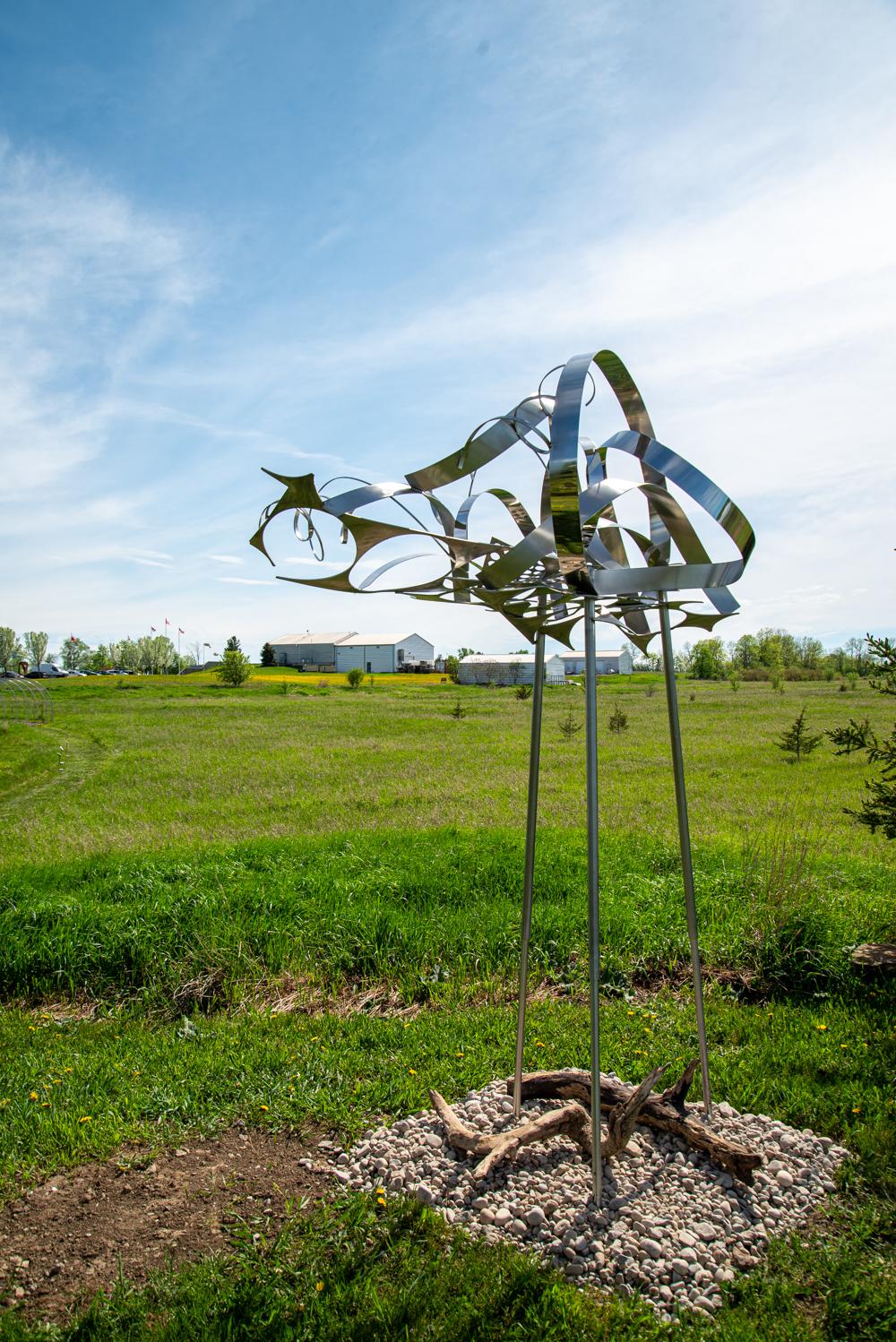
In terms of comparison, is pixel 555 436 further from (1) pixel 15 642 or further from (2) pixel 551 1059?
(1) pixel 15 642

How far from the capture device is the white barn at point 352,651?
98.1 metres

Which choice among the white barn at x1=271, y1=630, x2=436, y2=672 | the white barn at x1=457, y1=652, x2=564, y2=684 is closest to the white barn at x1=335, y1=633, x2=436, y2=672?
the white barn at x1=271, y1=630, x2=436, y2=672

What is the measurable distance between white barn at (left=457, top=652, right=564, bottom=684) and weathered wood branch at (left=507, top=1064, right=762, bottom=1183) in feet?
210

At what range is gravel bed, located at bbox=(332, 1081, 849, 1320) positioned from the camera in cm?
337

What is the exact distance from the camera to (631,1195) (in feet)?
12.3

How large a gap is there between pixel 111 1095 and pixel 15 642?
126754 millimetres

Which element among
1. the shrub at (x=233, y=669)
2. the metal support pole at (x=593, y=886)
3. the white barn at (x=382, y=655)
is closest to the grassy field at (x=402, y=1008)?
the metal support pole at (x=593, y=886)

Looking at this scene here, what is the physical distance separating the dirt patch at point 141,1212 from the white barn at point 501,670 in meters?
64.5

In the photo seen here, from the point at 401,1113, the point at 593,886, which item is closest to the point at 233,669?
the point at 401,1113

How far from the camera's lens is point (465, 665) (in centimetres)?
7269

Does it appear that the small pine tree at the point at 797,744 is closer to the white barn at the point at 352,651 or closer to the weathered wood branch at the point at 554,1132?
the weathered wood branch at the point at 554,1132

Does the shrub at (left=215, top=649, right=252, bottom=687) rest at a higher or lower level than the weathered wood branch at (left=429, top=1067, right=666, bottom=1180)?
higher

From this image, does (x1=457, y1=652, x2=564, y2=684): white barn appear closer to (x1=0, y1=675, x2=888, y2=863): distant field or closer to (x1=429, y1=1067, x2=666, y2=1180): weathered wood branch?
(x1=0, y1=675, x2=888, y2=863): distant field

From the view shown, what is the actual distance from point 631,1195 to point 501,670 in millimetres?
67019
